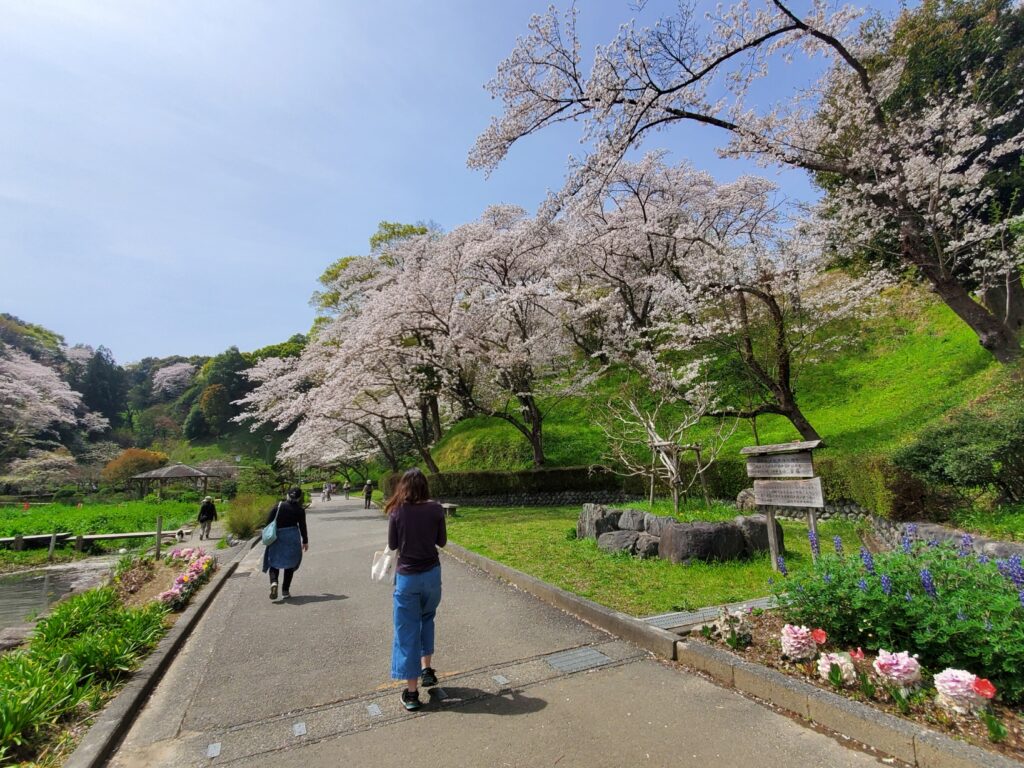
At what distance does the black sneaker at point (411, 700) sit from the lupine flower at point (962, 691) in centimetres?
322

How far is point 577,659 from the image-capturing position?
4.43 meters

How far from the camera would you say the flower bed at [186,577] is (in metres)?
6.89

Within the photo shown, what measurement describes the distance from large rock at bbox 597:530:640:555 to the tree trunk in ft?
23.4

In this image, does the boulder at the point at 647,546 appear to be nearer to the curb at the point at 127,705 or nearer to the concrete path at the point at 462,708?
the concrete path at the point at 462,708

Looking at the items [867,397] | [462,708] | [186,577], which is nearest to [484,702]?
[462,708]

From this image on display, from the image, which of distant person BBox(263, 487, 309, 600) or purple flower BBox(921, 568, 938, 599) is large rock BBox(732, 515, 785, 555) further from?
distant person BBox(263, 487, 309, 600)

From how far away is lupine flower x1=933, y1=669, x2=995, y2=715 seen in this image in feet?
9.02

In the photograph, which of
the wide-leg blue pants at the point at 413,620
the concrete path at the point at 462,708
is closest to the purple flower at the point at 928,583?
the concrete path at the point at 462,708

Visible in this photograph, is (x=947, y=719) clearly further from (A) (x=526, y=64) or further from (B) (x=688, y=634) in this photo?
(A) (x=526, y=64)

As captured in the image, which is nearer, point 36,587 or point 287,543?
point 287,543

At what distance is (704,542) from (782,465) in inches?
75.4

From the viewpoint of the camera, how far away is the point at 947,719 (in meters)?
2.82

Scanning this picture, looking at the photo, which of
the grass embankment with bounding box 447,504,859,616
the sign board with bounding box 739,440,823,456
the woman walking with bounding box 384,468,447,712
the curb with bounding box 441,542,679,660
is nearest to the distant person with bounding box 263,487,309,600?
the curb with bounding box 441,542,679,660

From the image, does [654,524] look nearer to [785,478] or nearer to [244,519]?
[785,478]
